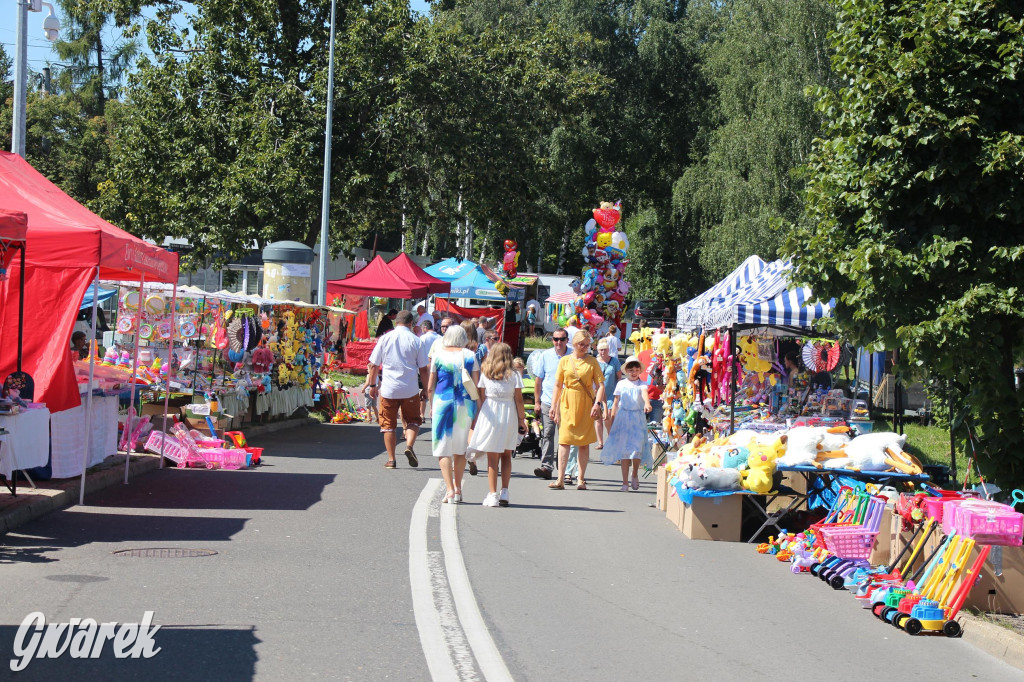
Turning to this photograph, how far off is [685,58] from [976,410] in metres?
44.1

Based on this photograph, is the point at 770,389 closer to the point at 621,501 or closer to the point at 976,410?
the point at 621,501

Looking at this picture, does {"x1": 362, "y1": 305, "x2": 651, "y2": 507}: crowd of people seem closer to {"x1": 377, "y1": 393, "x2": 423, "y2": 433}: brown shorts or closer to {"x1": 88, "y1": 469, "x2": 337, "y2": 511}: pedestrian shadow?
{"x1": 377, "y1": 393, "x2": 423, "y2": 433}: brown shorts

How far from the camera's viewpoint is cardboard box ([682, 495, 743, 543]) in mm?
9820

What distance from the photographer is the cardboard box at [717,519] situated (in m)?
9.82

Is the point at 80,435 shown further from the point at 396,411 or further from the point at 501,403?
the point at 501,403

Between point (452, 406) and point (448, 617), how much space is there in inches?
184

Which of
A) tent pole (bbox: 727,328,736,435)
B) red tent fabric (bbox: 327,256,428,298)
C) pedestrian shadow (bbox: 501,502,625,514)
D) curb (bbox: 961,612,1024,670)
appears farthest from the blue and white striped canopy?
red tent fabric (bbox: 327,256,428,298)

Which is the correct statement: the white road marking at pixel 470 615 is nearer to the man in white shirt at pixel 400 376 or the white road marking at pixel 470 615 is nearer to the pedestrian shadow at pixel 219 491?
the pedestrian shadow at pixel 219 491

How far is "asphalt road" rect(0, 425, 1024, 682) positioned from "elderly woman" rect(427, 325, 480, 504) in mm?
423

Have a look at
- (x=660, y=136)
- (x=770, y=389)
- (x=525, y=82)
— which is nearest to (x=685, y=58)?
(x=660, y=136)

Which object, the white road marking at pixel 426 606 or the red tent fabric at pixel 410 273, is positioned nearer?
the white road marking at pixel 426 606

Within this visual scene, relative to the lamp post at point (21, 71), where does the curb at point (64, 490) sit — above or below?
below

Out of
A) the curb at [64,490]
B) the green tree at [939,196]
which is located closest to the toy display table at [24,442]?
the curb at [64,490]

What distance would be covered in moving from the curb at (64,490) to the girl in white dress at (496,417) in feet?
12.7
